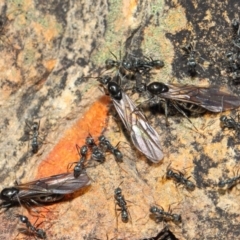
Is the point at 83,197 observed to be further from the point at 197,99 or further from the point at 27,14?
the point at 27,14

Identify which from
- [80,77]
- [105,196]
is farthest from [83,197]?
[80,77]

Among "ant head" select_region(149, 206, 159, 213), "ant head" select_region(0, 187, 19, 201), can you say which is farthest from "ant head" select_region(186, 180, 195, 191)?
"ant head" select_region(0, 187, 19, 201)

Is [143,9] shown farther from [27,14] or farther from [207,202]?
[207,202]

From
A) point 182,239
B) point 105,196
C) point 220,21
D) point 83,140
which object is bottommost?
point 182,239

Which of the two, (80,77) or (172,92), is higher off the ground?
(80,77)

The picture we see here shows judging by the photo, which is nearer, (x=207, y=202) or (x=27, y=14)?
(x=207, y=202)

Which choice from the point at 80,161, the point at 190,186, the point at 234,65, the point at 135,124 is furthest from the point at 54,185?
the point at 234,65
